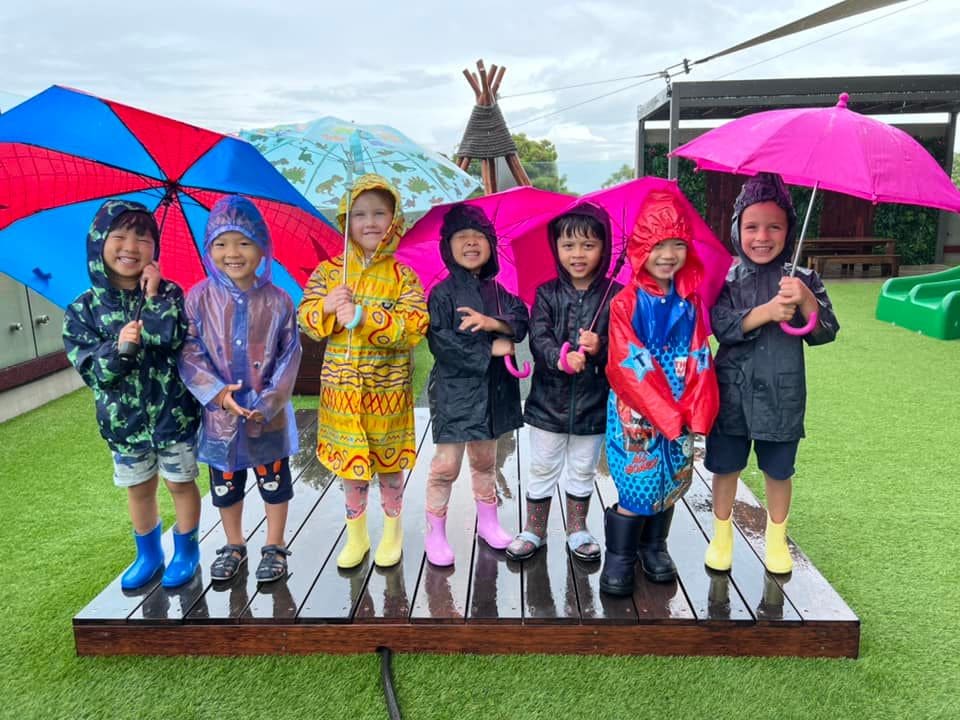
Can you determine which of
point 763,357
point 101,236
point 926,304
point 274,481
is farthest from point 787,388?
point 926,304

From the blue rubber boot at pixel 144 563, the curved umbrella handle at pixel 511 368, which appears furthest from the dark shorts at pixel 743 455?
the blue rubber boot at pixel 144 563

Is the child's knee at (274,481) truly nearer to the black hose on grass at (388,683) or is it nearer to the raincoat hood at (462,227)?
the black hose on grass at (388,683)

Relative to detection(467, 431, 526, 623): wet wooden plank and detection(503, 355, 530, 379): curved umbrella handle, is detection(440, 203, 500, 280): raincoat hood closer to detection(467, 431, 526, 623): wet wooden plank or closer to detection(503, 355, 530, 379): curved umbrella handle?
detection(503, 355, 530, 379): curved umbrella handle

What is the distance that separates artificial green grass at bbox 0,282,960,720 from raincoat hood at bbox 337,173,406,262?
4.88ft

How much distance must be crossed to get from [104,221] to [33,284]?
0.49 meters

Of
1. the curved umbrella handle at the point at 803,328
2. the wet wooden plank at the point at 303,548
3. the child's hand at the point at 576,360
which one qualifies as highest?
the curved umbrella handle at the point at 803,328

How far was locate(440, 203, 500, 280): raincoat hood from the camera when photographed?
2.60 meters

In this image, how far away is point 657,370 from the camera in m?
2.41

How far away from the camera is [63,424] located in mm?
5344

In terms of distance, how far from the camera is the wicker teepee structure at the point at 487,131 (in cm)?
362

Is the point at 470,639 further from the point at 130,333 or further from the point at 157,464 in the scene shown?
the point at 130,333

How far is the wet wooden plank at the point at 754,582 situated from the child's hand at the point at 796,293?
3.51ft

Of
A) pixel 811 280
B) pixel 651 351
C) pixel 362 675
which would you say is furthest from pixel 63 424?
pixel 811 280

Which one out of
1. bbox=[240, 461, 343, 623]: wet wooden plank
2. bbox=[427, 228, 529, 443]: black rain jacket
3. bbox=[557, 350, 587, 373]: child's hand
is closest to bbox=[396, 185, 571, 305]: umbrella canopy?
bbox=[427, 228, 529, 443]: black rain jacket
